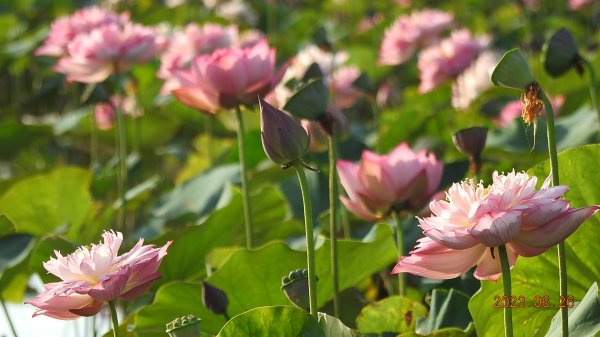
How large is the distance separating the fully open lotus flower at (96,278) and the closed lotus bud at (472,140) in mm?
450

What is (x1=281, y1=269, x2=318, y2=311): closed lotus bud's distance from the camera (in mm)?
1008

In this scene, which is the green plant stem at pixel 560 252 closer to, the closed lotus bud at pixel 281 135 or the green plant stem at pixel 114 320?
the closed lotus bud at pixel 281 135

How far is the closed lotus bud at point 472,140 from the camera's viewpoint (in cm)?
125

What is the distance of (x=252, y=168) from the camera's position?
2.23m

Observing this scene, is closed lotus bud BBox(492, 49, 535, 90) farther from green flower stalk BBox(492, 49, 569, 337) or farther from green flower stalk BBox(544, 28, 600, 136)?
green flower stalk BBox(544, 28, 600, 136)

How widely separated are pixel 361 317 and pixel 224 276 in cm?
18

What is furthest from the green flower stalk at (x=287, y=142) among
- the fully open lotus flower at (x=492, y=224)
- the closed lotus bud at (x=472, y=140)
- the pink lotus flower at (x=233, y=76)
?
the pink lotus flower at (x=233, y=76)

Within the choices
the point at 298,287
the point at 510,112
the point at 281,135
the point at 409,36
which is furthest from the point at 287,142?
the point at 409,36

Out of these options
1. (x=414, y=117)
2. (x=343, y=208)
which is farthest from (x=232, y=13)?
(x=343, y=208)

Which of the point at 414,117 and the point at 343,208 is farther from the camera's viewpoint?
the point at 414,117

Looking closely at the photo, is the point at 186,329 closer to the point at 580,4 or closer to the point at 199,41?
the point at 199,41

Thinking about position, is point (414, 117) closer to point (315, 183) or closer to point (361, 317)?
point (315, 183)

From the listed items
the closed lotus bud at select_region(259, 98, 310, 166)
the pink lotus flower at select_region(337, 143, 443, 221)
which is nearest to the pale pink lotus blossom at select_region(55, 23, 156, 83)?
the pink lotus flower at select_region(337, 143, 443, 221)

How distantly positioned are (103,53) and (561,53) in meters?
0.94
